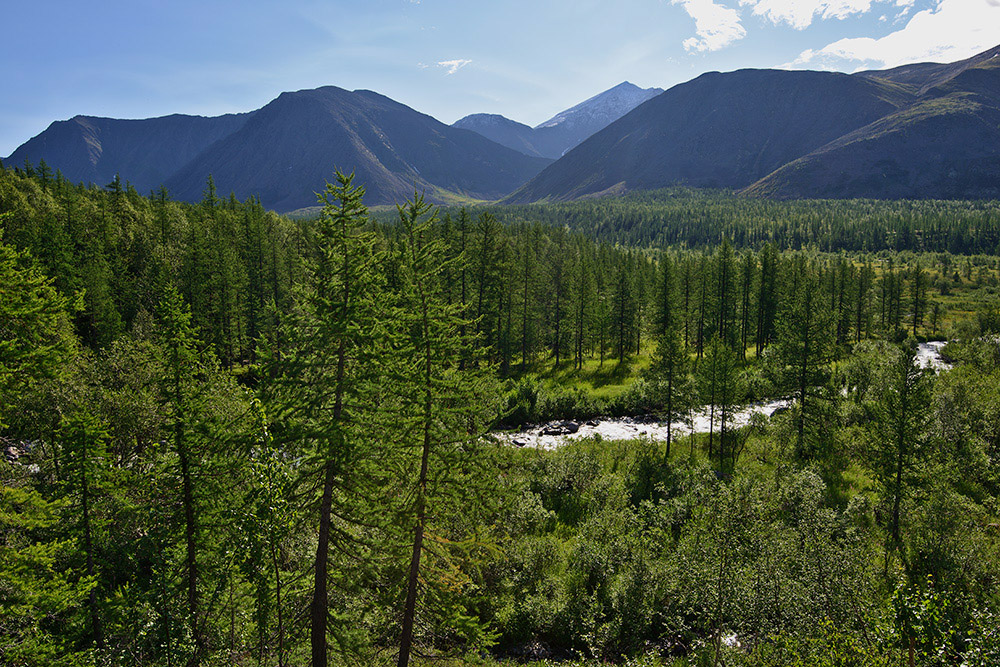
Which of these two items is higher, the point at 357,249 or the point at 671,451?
the point at 357,249

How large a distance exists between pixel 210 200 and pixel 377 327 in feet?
272

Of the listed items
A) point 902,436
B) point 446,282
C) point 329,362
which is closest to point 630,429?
point 902,436

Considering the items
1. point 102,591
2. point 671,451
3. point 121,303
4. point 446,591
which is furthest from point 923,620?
point 121,303

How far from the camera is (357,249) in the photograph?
46.2 ft

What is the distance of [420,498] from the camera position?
1431 centimetres

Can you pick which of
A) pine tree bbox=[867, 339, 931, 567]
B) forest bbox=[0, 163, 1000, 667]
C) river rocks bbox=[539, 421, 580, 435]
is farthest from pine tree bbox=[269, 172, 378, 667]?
river rocks bbox=[539, 421, 580, 435]

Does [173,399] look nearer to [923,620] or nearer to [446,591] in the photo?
[446,591]

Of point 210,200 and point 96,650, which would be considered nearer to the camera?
point 96,650

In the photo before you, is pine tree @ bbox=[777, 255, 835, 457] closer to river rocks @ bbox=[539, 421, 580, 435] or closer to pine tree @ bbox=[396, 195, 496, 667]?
river rocks @ bbox=[539, 421, 580, 435]

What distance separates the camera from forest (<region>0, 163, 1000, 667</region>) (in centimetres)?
1332

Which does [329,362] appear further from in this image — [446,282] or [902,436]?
[902,436]

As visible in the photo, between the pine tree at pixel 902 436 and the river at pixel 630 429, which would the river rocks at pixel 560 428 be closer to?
the river at pixel 630 429

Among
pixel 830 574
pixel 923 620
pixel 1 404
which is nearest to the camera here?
pixel 923 620

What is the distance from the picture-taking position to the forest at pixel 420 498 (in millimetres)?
13320
